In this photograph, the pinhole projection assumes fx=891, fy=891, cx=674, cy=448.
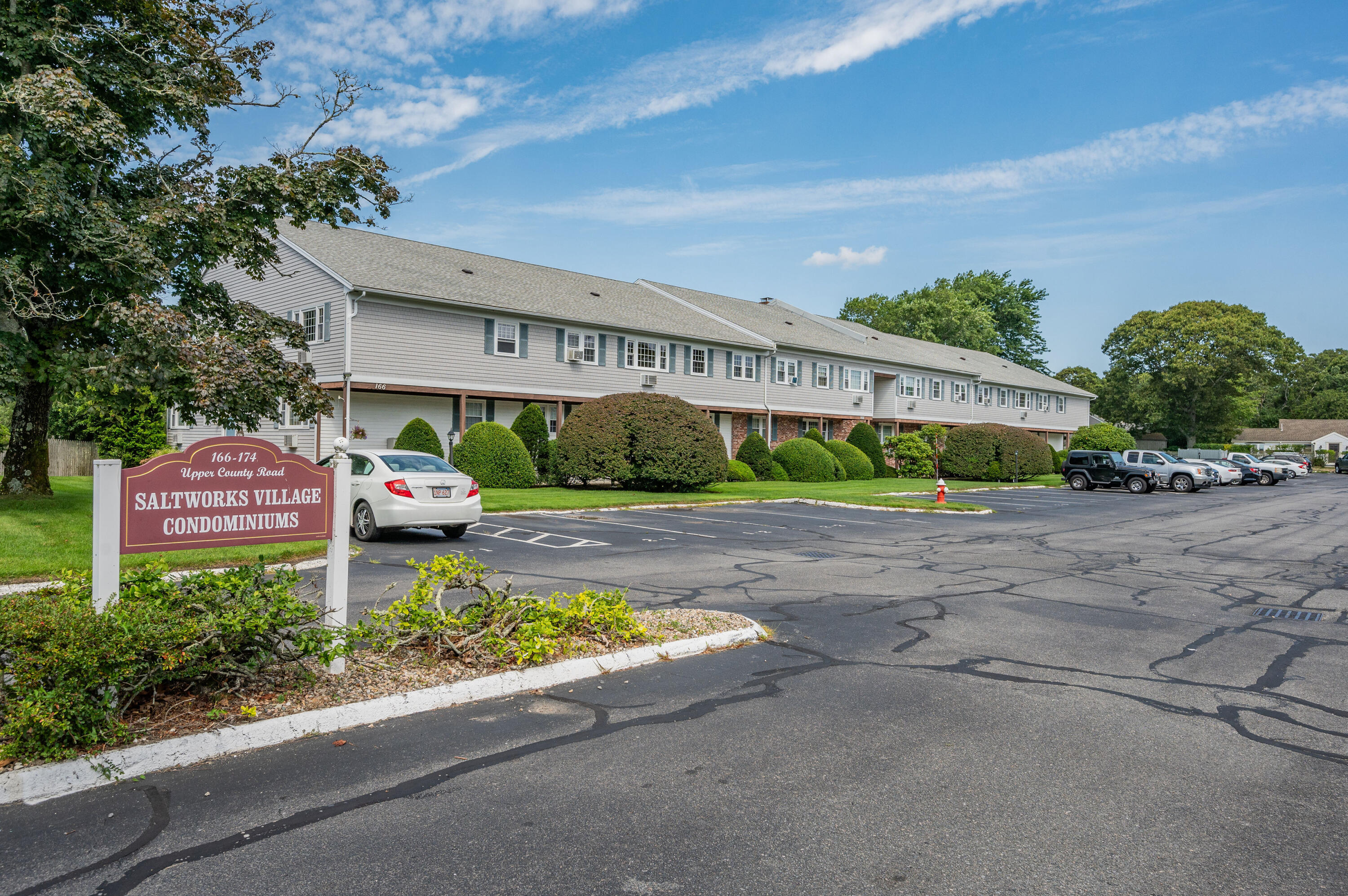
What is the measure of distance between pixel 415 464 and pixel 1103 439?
4693 cm

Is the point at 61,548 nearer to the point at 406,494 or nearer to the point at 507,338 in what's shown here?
the point at 406,494

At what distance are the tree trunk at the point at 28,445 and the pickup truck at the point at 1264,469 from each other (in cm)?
5256

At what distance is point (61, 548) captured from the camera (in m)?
11.7

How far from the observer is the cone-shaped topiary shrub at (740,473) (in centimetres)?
3341

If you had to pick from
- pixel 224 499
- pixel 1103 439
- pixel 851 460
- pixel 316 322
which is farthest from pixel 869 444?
pixel 224 499

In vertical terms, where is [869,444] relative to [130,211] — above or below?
below

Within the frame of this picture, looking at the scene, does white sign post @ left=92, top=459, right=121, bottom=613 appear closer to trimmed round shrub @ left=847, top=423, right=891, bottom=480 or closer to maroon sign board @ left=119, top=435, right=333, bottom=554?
maroon sign board @ left=119, top=435, right=333, bottom=554

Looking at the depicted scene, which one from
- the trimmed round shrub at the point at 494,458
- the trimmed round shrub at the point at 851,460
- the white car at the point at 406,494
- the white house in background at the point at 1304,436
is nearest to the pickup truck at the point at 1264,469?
the trimmed round shrub at the point at 851,460

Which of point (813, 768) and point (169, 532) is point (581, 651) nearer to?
point (813, 768)

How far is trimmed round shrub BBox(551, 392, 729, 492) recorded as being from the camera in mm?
26172

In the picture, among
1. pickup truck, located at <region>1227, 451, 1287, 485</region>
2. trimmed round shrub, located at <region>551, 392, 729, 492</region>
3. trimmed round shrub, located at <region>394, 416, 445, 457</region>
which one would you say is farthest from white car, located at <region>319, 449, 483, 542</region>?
pickup truck, located at <region>1227, 451, 1287, 485</region>

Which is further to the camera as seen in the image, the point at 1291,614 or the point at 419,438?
the point at 419,438

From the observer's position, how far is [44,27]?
1384cm

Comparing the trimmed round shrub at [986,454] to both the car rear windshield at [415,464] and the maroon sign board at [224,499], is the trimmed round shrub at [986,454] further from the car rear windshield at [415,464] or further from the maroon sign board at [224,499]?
the maroon sign board at [224,499]
